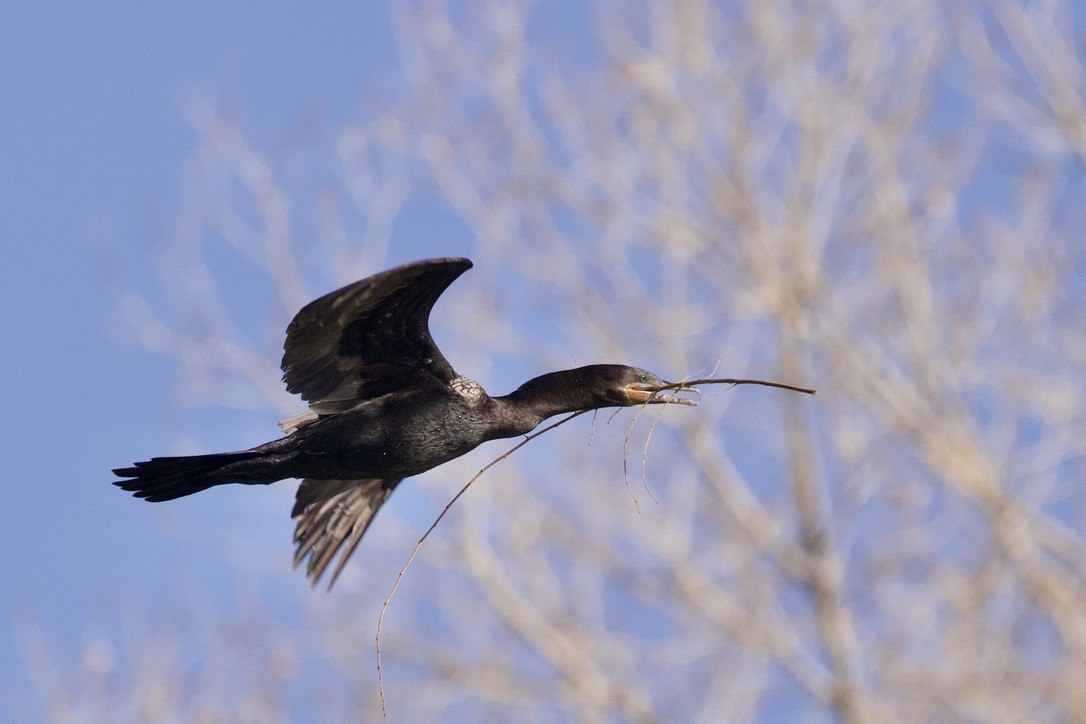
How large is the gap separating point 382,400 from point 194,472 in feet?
1.92

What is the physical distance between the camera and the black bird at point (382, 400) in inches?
170

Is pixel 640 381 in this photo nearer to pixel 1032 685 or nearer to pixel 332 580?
pixel 332 580

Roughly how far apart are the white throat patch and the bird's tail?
21.8 inches

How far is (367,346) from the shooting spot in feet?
14.7

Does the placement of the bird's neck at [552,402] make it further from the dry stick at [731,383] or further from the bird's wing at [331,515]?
the bird's wing at [331,515]

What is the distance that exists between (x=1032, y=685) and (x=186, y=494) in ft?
25.9

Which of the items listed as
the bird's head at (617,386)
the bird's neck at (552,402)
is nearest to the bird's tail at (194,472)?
the bird's neck at (552,402)

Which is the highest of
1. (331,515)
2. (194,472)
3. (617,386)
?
(617,386)

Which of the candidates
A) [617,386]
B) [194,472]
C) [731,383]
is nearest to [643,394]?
[617,386]

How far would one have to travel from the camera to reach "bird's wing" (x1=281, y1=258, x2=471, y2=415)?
428cm

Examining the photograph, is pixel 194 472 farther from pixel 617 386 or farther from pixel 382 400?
pixel 617 386

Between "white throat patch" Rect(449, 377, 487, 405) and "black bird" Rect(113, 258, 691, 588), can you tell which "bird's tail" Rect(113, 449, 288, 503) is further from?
"white throat patch" Rect(449, 377, 487, 405)

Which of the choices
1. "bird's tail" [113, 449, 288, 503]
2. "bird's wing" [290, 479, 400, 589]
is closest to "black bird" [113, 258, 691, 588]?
"bird's tail" [113, 449, 288, 503]

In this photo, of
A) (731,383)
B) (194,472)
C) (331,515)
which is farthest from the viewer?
(331,515)
